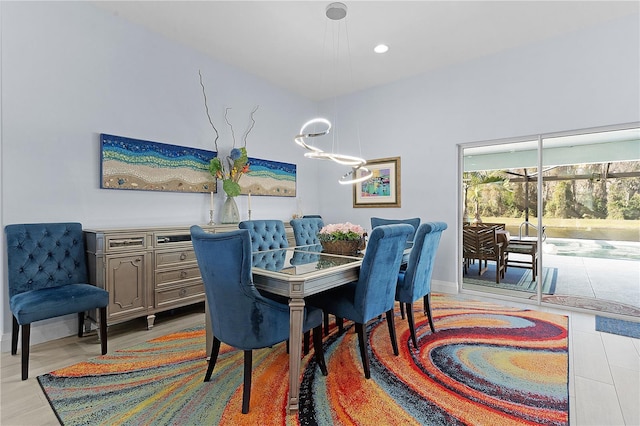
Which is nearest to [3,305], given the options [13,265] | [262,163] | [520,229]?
[13,265]

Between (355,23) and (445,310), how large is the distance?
3.28 m

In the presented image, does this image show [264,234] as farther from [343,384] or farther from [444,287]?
[444,287]

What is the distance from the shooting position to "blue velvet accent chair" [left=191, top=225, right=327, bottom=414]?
1836mm

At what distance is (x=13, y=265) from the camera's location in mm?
2605

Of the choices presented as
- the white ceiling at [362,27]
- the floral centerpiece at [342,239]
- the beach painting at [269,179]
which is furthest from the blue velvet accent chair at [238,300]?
the beach painting at [269,179]

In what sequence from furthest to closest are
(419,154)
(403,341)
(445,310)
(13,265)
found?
1. (419,154)
2. (445,310)
3. (403,341)
4. (13,265)

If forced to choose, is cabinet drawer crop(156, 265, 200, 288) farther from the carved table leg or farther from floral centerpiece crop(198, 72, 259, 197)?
the carved table leg

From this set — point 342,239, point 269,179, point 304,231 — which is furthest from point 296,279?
point 269,179

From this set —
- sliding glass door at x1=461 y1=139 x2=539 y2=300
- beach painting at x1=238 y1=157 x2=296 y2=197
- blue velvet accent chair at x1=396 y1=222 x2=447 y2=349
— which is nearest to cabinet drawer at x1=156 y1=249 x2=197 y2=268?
beach painting at x1=238 y1=157 x2=296 y2=197

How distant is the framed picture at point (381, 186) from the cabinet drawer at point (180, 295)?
2893mm

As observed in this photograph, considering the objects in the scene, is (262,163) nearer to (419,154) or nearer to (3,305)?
(419,154)

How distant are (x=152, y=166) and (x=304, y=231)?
1.83 metres

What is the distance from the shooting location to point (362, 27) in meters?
3.58

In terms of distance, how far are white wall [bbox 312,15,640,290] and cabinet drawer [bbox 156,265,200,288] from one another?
2.80 meters
